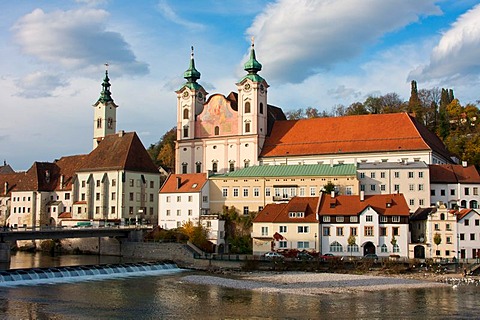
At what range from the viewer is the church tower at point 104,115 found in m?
105

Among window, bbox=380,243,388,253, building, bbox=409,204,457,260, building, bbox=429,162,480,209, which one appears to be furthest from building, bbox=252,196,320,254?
building, bbox=429,162,480,209

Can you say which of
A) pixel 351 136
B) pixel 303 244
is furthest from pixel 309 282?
pixel 351 136

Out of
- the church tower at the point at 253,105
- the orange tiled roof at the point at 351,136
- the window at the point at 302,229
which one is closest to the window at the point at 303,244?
the window at the point at 302,229

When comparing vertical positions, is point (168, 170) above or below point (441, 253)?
above

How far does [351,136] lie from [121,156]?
98.0 ft

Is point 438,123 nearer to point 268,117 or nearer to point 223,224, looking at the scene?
point 268,117

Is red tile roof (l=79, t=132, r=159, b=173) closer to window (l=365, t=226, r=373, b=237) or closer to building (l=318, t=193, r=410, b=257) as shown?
building (l=318, t=193, r=410, b=257)

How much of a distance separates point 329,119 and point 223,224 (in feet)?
73.7

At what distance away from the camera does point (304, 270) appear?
55281mm

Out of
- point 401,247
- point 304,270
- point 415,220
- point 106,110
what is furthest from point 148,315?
point 106,110

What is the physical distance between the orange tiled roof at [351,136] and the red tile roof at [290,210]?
46.0 feet

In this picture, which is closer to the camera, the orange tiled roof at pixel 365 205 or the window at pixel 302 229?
the orange tiled roof at pixel 365 205

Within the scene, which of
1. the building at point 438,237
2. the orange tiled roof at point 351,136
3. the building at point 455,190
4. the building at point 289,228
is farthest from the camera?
the orange tiled roof at point 351,136

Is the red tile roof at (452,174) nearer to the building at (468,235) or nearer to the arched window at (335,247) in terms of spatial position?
the building at (468,235)
